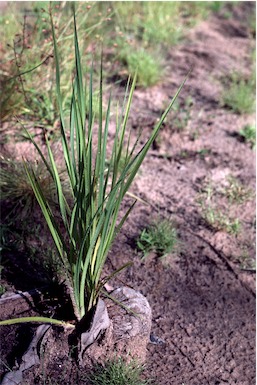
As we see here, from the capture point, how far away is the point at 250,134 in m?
3.50

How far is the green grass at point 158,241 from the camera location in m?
2.60

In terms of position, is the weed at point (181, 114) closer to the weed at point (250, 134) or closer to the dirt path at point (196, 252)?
the dirt path at point (196, 252)

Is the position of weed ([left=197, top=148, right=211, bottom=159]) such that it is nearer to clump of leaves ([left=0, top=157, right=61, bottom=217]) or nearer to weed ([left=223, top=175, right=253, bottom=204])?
weed ([left=223, top=175, right=253, bottom=204])

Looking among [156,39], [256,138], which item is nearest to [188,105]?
[256,138]

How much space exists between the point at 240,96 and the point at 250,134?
1.14 ft

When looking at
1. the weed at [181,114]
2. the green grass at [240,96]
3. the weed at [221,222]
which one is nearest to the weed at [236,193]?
the weed at [221,222]

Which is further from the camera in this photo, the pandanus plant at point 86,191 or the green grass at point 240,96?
the green grass at point 240,96

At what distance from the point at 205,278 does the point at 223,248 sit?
265 mm

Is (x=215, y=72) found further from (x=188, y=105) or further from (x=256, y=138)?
(x=256, y=138)

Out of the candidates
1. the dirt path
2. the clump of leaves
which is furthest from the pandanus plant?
the clump of leaves

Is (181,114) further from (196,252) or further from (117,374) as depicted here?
(117,374)

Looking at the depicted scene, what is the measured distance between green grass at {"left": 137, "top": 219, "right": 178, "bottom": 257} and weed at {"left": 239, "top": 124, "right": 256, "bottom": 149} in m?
1.16

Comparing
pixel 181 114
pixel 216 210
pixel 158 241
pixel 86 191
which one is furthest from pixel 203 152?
pixel 86 191

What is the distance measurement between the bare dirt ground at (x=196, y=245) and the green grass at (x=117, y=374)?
0.39 ft
